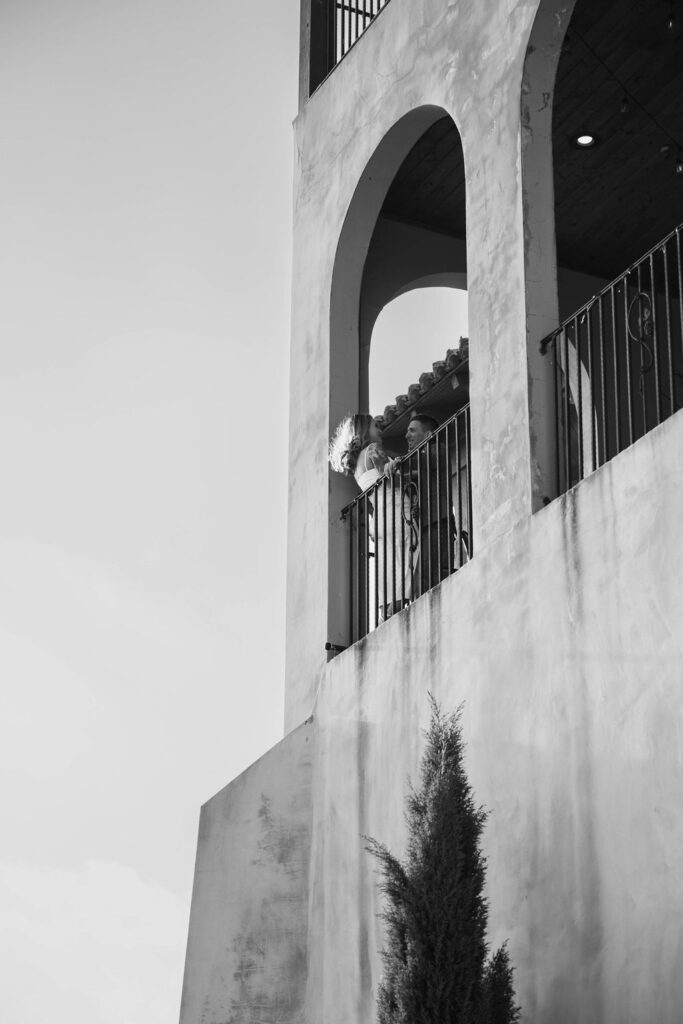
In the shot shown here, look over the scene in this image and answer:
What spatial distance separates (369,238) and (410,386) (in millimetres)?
1244

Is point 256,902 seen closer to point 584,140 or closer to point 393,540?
point 393,540

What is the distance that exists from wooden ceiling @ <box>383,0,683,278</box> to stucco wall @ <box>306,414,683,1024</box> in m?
4.40

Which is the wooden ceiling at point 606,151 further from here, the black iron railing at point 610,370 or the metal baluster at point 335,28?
the metal baluster at point 335,28

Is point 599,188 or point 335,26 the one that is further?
point 335,26

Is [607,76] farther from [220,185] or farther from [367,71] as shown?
[220,185]

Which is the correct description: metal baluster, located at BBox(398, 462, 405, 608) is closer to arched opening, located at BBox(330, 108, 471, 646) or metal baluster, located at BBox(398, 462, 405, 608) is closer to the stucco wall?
arched opening, located at BBox(330, 108, 471, 646)

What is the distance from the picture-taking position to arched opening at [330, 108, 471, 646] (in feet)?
37.6

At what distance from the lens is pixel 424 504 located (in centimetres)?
1271

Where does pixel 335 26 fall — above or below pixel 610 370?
above

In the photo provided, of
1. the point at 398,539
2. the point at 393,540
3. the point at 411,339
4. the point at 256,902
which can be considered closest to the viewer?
the point at 256,902

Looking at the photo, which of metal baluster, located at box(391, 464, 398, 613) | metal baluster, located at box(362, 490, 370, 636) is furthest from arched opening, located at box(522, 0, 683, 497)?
metal baluster, located at box(362, 490, 370, 636)

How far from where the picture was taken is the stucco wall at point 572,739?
7.53 m

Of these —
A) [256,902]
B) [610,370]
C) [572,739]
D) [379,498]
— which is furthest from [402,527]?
[610,370]

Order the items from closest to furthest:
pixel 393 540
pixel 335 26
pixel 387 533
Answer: pixel 393 540, pixel 387 533, pixel 335 26
